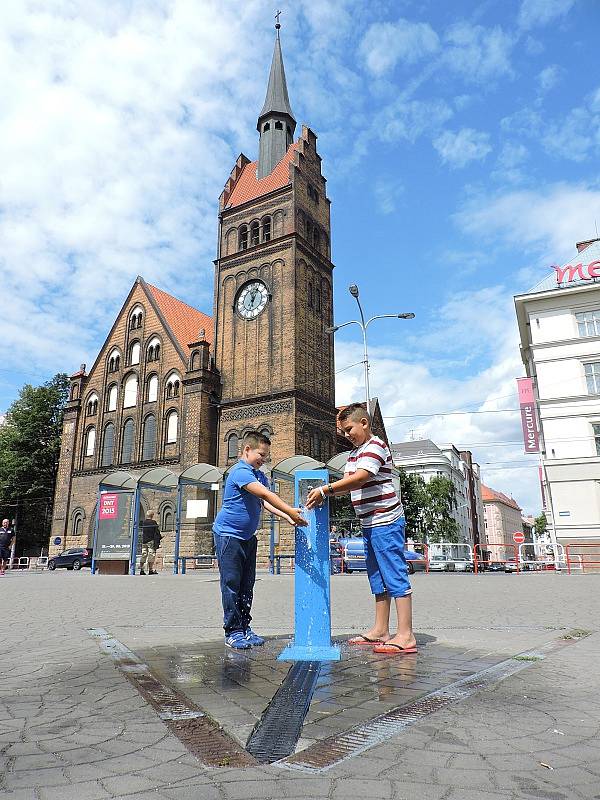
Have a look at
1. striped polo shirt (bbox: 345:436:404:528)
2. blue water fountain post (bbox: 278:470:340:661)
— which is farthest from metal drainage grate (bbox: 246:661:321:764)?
striped polo shirt (bbox: 345:436:404:528)

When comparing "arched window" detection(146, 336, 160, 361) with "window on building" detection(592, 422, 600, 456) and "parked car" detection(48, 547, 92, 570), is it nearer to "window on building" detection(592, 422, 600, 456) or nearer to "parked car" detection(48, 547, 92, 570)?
"parked car" detection(48, 547, 92, 570)

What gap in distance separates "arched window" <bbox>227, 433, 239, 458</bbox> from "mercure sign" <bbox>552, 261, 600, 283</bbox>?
64.5ft

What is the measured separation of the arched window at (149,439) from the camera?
3695cm

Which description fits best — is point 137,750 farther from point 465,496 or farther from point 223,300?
point 465,496

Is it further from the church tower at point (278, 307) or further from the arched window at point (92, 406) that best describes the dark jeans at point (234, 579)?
the arched window at point (92, 406)

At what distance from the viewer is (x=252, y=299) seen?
121 ft

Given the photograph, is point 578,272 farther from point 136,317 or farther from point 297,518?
point 297,518

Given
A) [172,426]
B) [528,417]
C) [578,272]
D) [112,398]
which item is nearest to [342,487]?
[528,417]

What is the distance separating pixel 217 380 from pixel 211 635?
103 feet

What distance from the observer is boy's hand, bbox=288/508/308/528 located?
4.38 m

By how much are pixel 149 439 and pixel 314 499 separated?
34.6 m

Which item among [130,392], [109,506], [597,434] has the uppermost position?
[130,392]

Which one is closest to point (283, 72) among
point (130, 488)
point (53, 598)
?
point (130, 488)

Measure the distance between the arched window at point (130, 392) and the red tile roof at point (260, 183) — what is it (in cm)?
1376
